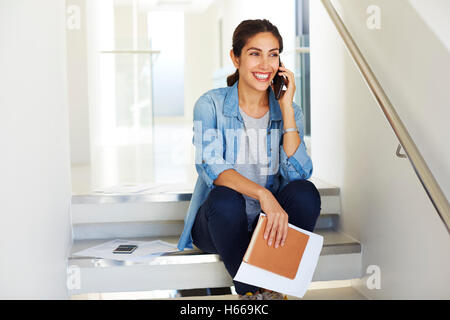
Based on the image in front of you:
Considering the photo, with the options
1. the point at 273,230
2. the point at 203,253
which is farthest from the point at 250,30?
the point at 203,253

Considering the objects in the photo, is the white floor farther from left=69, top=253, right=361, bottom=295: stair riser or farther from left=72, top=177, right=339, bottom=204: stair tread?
left=72, top=177, right=339, bottom=204: stair tread

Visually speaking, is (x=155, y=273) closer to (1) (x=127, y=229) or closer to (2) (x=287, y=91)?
(1) (x=127, y=229)

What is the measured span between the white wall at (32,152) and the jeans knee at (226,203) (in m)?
0.52

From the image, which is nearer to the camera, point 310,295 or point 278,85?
point 278,85

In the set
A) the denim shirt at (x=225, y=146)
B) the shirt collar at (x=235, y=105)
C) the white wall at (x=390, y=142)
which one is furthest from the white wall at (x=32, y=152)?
the white wall at (x=390, y=142)

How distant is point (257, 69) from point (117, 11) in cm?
726

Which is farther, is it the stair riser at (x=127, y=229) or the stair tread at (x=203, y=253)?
the stair riser at (x=127, y=229)

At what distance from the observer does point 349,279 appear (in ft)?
6.33

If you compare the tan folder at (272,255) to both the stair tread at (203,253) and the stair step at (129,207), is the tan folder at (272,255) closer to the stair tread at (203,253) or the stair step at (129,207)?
the stair tread at (203,253)

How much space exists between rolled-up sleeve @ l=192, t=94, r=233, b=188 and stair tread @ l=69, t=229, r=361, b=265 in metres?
0.28

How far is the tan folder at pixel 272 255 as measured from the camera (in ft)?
4.75

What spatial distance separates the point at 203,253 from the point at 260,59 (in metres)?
0.73

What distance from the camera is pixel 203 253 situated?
1766mm
